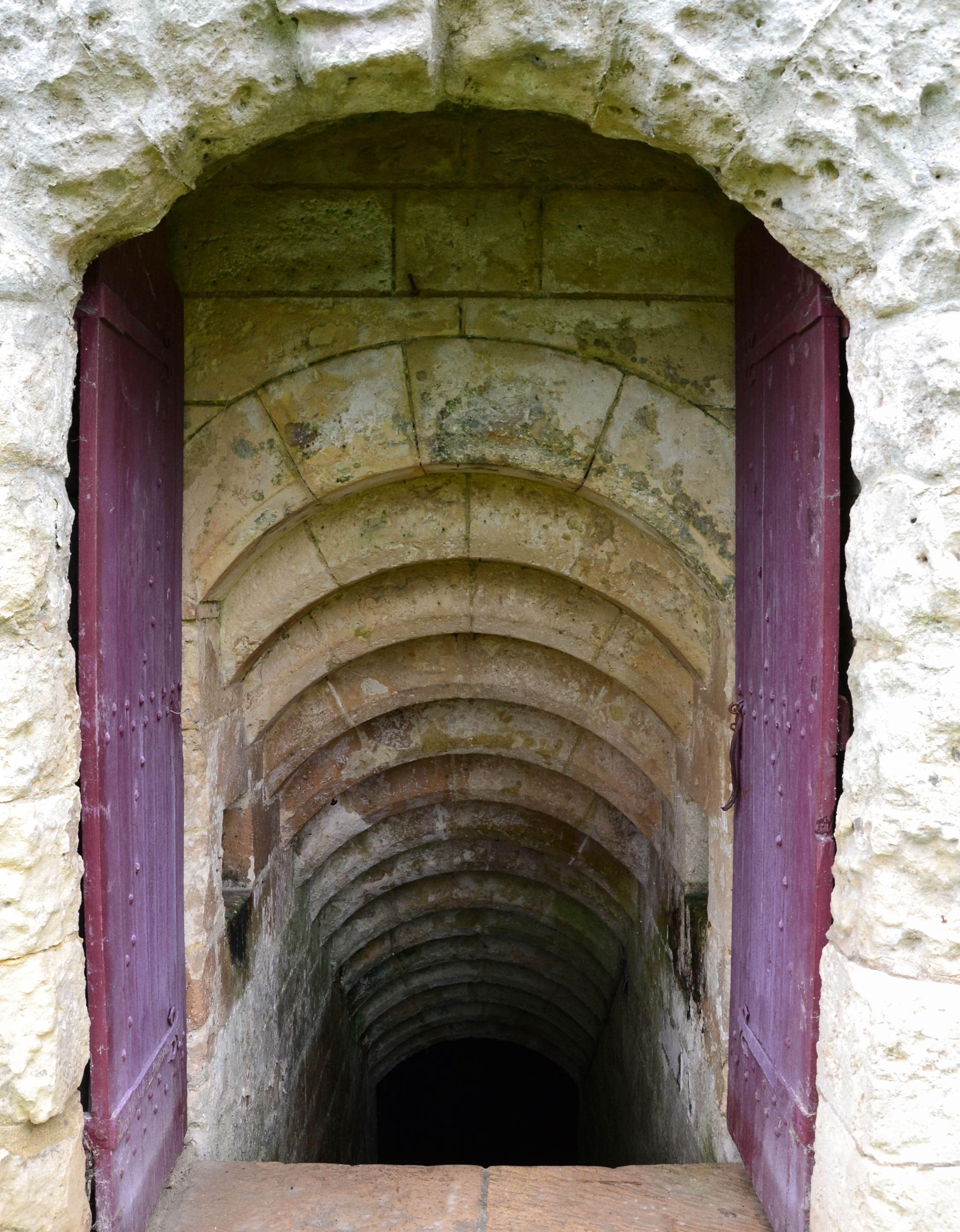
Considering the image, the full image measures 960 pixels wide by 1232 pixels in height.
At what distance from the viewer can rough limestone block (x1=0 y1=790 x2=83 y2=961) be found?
1.87m

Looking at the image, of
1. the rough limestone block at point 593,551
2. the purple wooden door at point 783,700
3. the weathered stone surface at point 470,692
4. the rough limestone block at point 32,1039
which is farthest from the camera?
the weathered stone surface at point 470,692

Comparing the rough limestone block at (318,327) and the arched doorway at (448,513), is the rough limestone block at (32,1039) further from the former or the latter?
the rough limestone block at (318,327)

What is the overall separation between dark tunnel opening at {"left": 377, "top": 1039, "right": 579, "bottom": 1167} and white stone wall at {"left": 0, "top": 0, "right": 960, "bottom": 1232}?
8.10m

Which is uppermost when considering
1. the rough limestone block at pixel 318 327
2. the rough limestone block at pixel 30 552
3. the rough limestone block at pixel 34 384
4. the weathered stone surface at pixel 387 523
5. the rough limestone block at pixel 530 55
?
the rough limestone block at pixel 318 327

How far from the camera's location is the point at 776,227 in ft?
6.46

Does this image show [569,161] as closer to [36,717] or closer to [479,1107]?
[36,717]

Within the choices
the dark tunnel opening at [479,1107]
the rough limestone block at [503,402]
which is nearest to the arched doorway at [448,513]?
the rough limestone block at [503,402]

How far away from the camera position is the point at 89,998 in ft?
7.18

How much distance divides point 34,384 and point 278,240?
1301 millimetres

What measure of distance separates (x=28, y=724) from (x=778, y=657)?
177cm

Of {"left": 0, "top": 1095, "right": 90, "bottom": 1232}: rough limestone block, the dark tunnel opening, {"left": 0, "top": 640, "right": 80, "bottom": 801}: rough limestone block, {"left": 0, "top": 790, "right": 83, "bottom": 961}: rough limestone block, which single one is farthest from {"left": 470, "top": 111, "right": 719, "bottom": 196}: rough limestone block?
the dark tunnel opening

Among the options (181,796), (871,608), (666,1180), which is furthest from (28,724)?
(666,1180)

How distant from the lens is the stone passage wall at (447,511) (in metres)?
2.93

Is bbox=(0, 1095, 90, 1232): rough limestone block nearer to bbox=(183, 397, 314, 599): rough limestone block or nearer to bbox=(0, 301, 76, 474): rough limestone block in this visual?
bbox=(0, 301, 76, 474): rough limestone block
